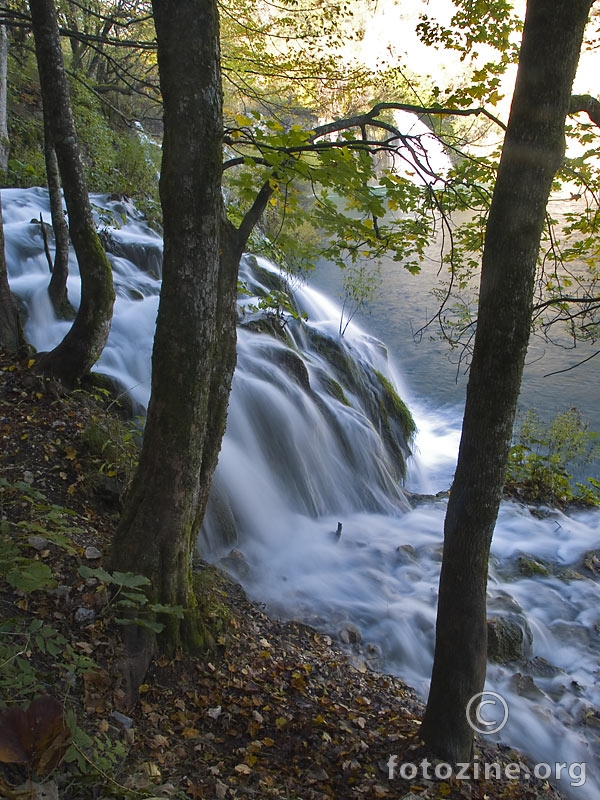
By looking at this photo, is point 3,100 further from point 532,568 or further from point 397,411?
point 532,568

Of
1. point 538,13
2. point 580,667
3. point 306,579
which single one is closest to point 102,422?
point 306,579

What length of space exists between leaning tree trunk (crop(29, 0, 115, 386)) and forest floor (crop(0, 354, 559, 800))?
2.48 feet

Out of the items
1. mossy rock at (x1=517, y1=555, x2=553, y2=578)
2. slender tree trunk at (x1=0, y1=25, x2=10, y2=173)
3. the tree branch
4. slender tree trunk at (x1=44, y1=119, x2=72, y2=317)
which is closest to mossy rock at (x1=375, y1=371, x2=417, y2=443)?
mossy rock at (x1=517, y1=555, x2=553, y2=578)

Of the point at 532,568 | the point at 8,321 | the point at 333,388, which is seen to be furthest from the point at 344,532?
the point at 8,321

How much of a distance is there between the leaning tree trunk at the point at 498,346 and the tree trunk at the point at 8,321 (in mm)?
4859

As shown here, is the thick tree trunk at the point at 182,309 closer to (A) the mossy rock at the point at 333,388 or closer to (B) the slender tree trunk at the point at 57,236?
(B) the slender tree trunk at the point at 57,236

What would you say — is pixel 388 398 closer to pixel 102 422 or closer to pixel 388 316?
pixel 102 422

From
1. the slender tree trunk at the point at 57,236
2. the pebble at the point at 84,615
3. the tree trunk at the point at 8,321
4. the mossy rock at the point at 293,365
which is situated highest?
the slender tree trunk at the point at 57,236

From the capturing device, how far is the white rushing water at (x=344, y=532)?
5523 mm

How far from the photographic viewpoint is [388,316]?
66.9 feet

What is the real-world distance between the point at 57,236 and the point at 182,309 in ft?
13.0

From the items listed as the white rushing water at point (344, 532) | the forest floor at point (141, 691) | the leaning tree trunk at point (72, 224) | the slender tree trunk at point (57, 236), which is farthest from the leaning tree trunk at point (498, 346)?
the slender tree trunk at point (57, 236)

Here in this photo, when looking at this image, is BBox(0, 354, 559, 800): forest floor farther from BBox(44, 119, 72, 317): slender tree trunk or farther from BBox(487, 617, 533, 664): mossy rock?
BBox(44, 119, 72, 317): slender tree trunk

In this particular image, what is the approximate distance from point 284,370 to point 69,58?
45.4ft
